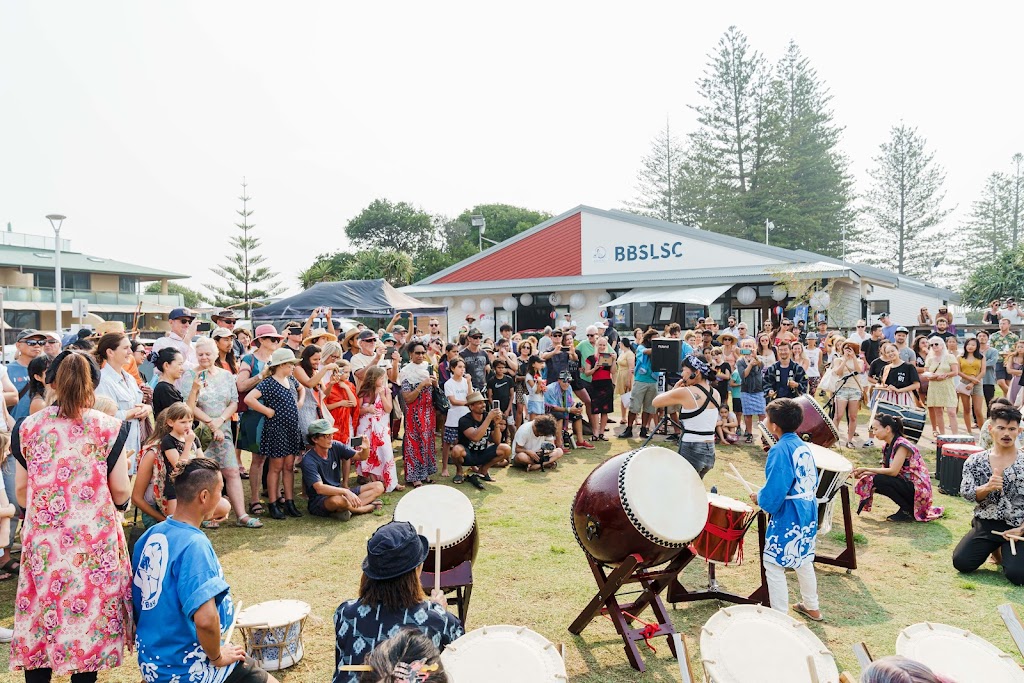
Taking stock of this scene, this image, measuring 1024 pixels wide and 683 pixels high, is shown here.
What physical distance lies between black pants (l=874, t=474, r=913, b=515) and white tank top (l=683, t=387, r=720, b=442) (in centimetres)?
229

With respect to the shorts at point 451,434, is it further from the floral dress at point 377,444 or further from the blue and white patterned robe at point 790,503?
the blue and white patterned robe at point 790,503

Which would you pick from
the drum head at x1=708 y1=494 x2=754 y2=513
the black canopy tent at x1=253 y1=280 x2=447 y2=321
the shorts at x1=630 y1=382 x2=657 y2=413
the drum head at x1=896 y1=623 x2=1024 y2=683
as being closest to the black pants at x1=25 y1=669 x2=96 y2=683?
the drum head at x1=896 y1=623 x2=1024 y2=683

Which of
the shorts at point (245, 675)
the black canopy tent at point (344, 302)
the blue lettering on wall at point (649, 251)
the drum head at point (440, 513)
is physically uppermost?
the blue lettering on wall at point (649, 251)

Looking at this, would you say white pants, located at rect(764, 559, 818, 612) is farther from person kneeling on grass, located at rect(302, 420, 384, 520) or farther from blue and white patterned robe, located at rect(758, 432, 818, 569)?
person kneeling on grass, located at rect(302, 420, 384, 520)

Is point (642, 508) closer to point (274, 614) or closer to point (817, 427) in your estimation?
point (274, 614)

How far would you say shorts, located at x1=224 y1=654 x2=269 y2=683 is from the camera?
284 centimetres

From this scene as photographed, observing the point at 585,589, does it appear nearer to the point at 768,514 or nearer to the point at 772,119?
the point at 768,514

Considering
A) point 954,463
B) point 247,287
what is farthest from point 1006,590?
point 247,287

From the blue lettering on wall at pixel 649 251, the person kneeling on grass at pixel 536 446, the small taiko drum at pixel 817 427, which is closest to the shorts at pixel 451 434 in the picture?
the person kneeling on grass at pixel 536 446

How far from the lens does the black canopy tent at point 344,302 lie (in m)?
15.5

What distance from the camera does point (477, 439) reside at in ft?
28.3

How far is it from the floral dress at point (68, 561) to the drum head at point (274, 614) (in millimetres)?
793

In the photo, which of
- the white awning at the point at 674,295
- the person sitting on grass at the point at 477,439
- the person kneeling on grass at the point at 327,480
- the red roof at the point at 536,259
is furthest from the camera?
the red roof at the point at 536,259

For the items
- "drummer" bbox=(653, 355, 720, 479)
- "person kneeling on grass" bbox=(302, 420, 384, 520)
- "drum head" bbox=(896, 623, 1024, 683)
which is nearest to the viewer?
"drum head" bbox=(896, 623, 1024, 683)
